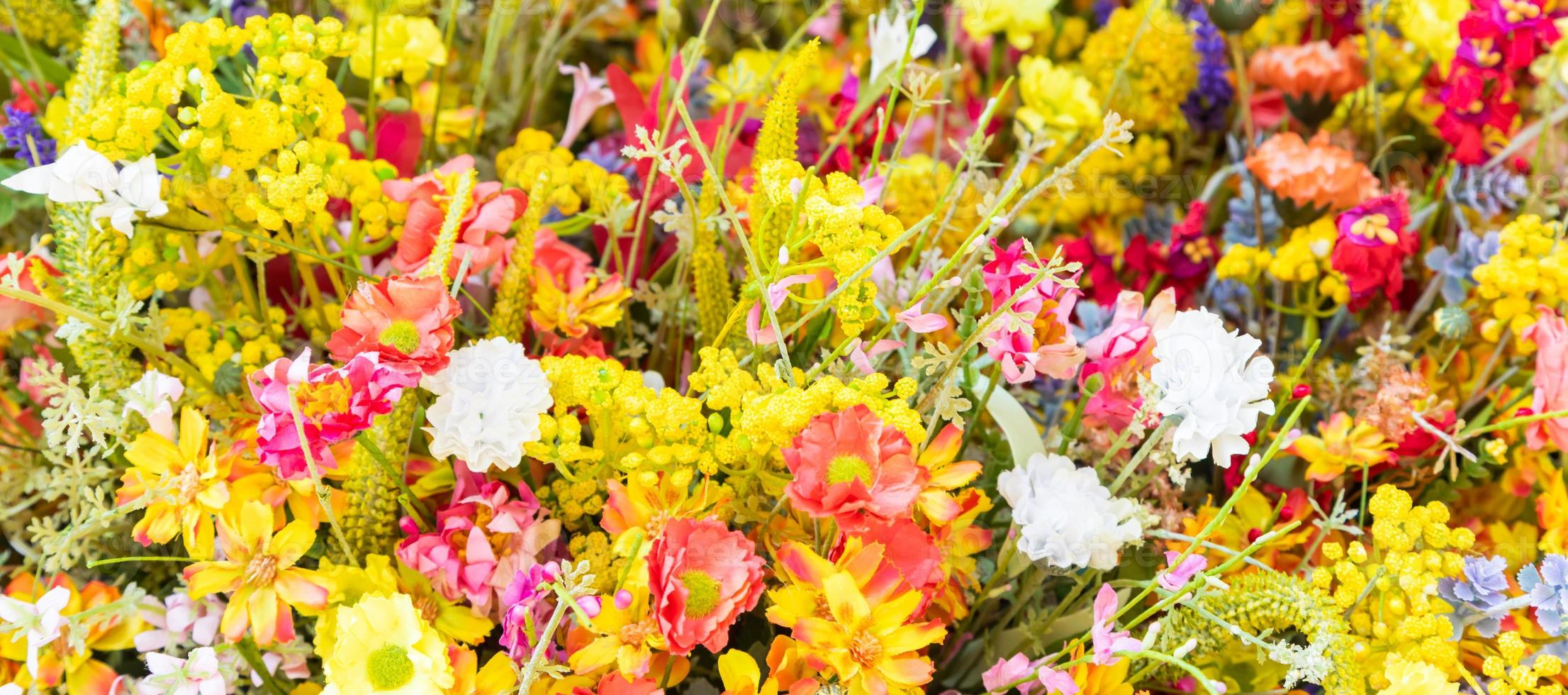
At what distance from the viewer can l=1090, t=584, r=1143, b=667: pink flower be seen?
0.50 metres

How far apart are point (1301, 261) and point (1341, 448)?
0.50ft

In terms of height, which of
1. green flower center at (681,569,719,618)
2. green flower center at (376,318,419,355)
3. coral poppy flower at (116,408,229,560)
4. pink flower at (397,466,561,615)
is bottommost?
pink flower at (397,466,561,615)

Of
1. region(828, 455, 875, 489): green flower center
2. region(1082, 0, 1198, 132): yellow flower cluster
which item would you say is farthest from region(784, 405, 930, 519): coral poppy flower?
region(1082, 0, 1198, 132): yellow flower cluster

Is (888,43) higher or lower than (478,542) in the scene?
higher

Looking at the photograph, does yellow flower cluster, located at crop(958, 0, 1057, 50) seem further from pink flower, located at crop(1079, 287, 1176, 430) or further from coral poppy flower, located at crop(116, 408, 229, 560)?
coral poppy flower, located at crop(116, 408, 229, 560)

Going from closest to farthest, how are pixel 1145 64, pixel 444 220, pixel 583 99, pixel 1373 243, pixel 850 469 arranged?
pixel 850 469 < pixel 444 220 < pixel 1373 243 < pixel 583 99 < pixel 1145 64

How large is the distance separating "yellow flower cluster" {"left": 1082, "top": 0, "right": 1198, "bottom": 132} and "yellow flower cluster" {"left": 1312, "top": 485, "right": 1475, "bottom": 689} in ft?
1.44

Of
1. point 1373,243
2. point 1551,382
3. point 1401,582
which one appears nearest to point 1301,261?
point 1373,243

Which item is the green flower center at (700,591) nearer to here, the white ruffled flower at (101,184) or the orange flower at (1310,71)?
the white ruffled flower at (101,184)

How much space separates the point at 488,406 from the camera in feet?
1.67

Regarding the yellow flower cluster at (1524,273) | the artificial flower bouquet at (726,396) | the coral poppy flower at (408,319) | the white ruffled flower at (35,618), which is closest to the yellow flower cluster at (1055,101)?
the artificial flower bouquet at (726,396)

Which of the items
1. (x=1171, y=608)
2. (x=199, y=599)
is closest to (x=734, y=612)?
(x=1171, y=608)

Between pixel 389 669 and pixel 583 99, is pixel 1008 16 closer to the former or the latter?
pixel 583 99

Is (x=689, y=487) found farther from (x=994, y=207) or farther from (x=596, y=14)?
(x=596, y=14)
